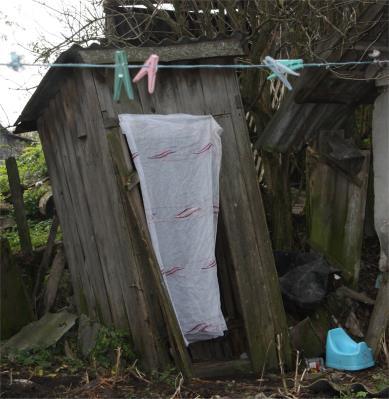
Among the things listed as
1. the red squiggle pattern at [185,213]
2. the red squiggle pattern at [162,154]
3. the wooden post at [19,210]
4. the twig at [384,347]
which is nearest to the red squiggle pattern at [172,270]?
the red squiggle pattern at [185,213]

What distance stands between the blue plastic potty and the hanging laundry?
50.8 inches

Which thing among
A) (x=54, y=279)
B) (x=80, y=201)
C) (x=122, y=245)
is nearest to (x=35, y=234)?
(x=54, y=279)

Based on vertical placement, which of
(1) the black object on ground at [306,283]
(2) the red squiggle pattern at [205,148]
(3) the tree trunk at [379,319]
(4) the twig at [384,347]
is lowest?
(4) the twig at [384,347]

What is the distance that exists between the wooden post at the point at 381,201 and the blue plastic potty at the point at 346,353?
0.24 meters

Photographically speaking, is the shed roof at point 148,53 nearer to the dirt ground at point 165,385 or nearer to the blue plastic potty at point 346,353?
the dirt ground at point 165,385

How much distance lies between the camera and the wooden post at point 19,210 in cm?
741

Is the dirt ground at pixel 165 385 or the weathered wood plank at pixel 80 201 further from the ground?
the weathered wood plank at pixel 80 201

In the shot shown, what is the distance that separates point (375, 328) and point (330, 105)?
2544mm

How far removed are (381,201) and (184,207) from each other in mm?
2401

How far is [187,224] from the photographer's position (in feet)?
15.9

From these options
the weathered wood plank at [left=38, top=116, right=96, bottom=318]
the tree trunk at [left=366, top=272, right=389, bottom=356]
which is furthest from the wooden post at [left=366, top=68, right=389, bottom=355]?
the weathered wood plank at [left=38, top=116, right=96, bottom=318]

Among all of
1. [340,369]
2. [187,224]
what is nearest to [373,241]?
[340,369]

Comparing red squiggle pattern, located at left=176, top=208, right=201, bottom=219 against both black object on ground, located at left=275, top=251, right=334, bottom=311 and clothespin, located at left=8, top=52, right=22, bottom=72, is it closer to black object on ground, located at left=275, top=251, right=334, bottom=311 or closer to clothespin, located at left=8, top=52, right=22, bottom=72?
black object on ground, located at left=275, top=251, right=334, bottom=311

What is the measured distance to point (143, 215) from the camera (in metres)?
A: 4.71
